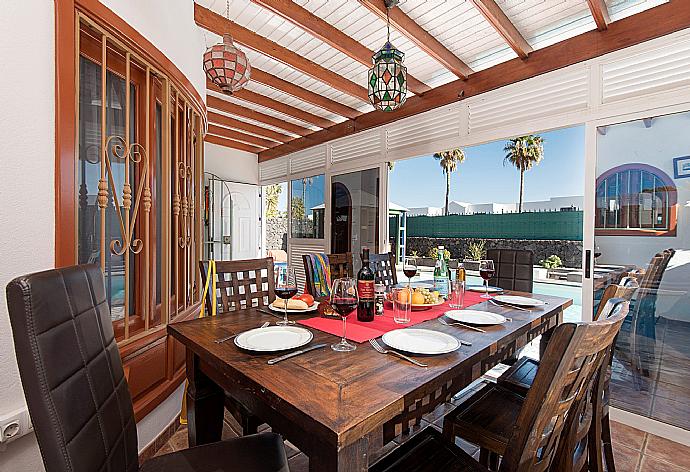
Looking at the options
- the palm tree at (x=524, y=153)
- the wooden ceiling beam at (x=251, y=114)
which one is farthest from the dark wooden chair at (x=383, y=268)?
the palm tree at (x=524, y=153)

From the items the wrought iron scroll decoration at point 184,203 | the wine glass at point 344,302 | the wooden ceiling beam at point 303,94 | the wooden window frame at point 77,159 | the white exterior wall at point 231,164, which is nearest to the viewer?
the wine glass at point 344,302

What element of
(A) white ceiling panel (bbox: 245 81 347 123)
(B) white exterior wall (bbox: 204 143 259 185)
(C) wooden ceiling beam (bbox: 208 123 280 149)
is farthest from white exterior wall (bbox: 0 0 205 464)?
(B) white exterior wall (bbox: 204 143 259 185)

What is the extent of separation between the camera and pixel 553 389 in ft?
2.74

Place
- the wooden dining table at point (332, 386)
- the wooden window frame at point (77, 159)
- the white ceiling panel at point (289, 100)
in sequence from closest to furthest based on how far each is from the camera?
the wooden dining table at point (332, 386) < the wooden window frame at point (77, 159) < the white ceiling panel at point (289, 100)

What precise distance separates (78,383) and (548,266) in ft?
24.5

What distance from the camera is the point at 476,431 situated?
4.43 ft

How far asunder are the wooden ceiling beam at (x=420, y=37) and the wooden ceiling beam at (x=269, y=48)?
0.97 metres

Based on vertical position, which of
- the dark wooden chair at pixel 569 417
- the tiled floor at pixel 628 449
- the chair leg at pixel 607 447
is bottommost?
the tiled floor at pixel 628 449

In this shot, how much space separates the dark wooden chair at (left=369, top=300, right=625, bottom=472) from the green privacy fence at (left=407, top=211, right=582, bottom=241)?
6105 mm

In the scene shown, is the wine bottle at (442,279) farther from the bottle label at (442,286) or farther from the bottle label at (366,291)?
the bottle label at (366,291)

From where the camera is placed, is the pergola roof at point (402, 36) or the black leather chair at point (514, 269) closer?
the pergola roof at point (402, 36)

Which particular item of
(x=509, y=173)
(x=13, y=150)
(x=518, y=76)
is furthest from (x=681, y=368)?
(x=509, y=173)

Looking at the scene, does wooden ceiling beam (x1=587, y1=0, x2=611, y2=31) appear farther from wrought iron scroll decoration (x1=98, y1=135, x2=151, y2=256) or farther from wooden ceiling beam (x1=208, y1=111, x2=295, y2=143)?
wooden ceiling beam (x1=208, y1=111, x2=295, y2=143)

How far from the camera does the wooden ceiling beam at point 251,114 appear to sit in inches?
165
